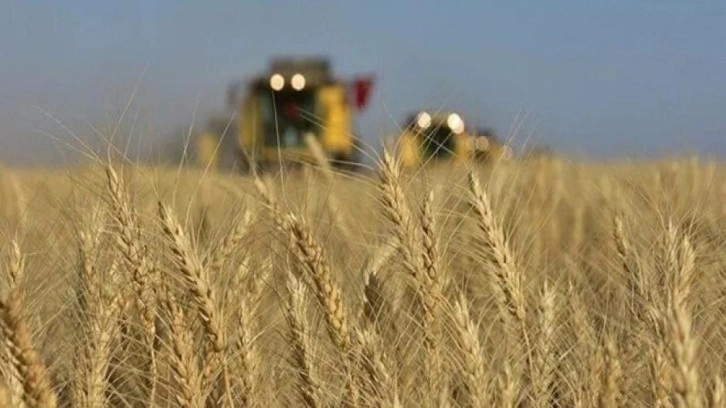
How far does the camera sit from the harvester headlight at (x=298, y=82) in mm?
16672

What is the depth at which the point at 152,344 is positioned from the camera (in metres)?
1.65

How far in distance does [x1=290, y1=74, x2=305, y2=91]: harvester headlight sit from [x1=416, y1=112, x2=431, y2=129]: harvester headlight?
14.7 meters

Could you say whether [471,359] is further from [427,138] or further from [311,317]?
[427,138]

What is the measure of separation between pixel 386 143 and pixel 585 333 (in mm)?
405

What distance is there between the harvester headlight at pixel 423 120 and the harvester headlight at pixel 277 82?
47.7 feet

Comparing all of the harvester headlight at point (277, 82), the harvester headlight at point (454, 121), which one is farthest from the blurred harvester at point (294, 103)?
the harvester headlight at point (454, 121)

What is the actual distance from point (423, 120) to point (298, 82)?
49.1 ft

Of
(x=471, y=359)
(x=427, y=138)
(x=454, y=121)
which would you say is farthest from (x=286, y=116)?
(x=471, y=359)

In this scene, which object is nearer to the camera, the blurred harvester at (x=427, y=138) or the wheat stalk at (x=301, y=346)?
the wheat stalk at (x=301, y=346)

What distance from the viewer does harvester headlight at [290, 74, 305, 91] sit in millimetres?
16672

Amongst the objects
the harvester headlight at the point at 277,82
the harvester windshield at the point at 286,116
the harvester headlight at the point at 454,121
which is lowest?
the harvester windshield at the point at 286,116

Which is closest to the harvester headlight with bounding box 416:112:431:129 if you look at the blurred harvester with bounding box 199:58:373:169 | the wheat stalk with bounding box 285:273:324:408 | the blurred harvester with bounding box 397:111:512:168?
the blurred harvester with bounding box 397:111:512:168

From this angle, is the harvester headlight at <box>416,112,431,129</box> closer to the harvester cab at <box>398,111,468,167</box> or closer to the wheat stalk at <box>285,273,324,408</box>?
the harvester cab at <box>398,111,468,167</box>

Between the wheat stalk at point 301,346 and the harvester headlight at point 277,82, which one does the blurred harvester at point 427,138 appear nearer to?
the wheat stalk at point 301,346
